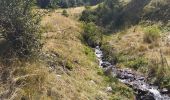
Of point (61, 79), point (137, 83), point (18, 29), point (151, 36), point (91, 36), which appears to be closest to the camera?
point (61, 79)

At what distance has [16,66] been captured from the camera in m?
12.9

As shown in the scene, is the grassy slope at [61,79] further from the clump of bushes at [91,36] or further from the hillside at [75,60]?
the clump of bushes at [91,36]

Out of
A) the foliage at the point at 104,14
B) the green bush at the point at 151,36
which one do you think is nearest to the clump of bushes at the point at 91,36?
the green bush at the point at 151,36

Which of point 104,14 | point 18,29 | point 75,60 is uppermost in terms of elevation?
point 18,29

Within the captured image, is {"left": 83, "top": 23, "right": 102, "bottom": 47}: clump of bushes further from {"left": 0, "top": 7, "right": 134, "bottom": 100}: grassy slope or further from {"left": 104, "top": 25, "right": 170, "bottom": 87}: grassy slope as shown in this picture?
{"left": 0, "top": 7, "right": 134, "bottom": 100}: grassy slope

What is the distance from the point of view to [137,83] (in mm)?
17969

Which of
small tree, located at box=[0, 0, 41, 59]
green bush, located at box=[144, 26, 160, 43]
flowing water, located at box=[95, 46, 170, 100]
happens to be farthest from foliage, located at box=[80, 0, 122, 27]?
small tree, located at box=[0, 0, 41, 59]

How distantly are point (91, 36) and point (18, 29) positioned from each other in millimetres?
12965

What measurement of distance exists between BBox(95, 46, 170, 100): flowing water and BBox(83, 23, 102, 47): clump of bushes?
4.27 m

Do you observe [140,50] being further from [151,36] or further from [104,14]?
[104,14]

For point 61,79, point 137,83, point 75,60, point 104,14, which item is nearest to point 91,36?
point 75,60

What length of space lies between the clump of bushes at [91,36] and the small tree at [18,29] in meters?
11.6

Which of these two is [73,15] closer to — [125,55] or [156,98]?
[125,55]

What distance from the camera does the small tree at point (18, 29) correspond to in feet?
46.1
